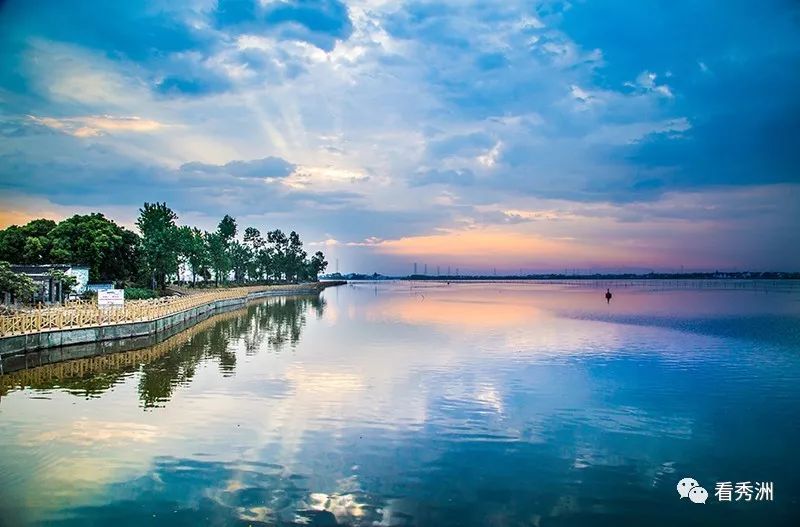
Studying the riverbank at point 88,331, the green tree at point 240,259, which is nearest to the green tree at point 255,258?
the green tree at point 240,259

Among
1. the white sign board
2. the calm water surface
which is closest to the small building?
the white sign board

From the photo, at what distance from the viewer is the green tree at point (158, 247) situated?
206 ft

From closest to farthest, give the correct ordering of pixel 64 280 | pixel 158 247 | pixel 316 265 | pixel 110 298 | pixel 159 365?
pixel 159 365 → pixel 110 298 → pixel 64 280 → pixel 158 247 → pixel 316 265

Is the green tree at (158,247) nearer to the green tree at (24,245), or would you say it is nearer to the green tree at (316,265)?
the green tree at (24,245)

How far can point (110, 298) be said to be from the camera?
3125cm

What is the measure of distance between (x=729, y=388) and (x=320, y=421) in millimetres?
13919

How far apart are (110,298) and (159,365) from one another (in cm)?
995

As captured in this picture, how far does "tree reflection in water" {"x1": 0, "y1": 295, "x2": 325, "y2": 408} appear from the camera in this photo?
61.6ft

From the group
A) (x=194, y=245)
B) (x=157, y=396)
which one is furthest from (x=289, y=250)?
(x=157, y=396)

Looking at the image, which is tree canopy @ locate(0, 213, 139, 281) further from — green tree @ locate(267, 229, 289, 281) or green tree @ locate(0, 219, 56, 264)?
green tree @ locate(267, 229, 289, 281)

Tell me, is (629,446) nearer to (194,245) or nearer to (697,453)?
(697,453)

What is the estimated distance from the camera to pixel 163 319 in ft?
115

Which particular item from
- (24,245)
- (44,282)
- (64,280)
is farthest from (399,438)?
(24,245)

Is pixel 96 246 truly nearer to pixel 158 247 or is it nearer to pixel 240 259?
pixel 158 247
